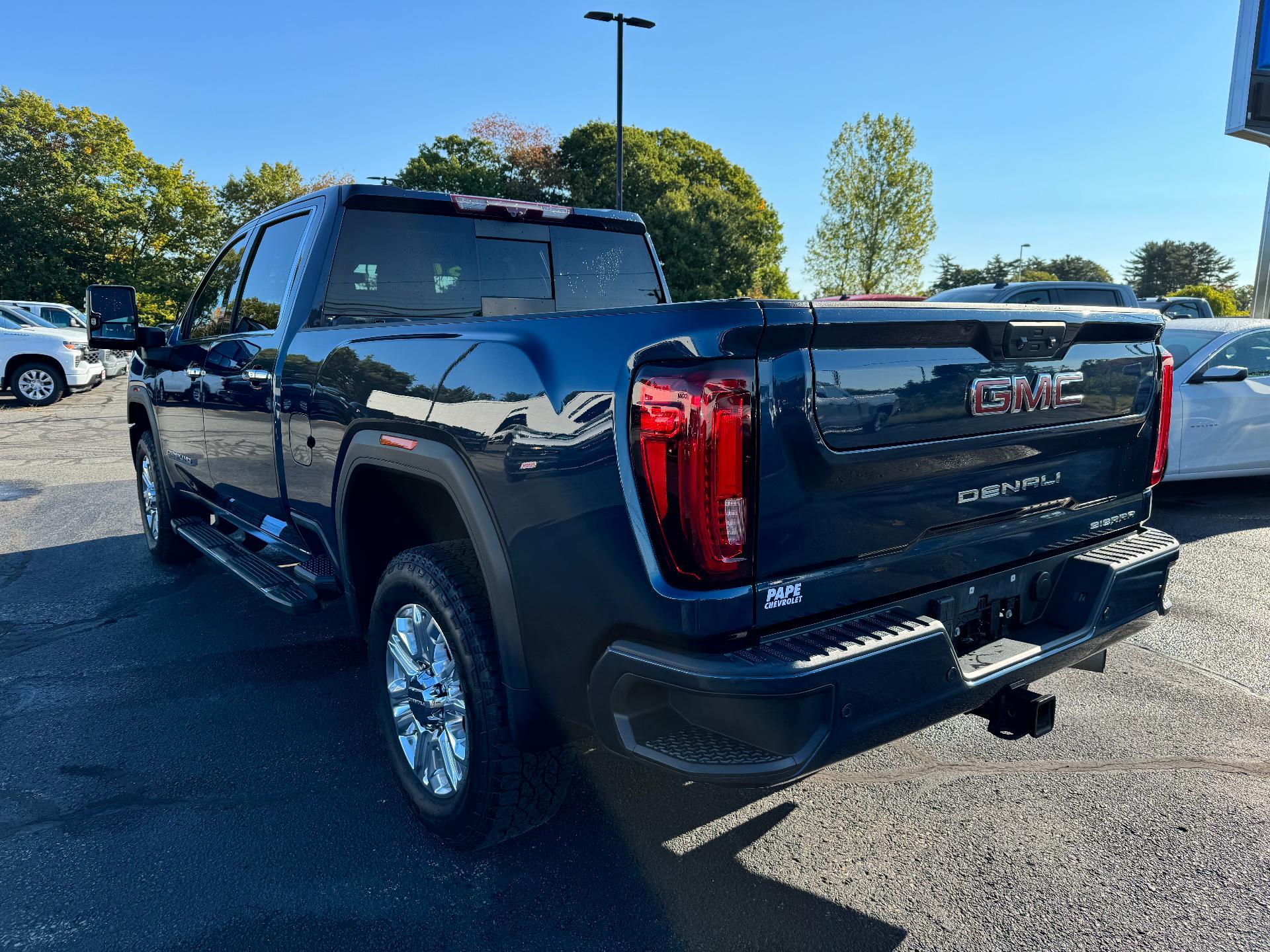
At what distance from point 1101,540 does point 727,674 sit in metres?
1.63

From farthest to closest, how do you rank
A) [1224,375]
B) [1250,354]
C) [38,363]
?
[38,363]
[1250,354]
[1224,375]

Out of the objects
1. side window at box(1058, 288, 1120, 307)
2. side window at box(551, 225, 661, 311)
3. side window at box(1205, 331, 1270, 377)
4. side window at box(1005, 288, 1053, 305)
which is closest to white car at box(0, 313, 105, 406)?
side window at box(551, 225, 661, 311)

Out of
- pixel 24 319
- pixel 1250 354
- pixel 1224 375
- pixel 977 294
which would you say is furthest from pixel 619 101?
pixel 1224 375

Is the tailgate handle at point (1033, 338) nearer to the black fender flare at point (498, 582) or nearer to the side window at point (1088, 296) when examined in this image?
the black fender flare at point (498, 582)

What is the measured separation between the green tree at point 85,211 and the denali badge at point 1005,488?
3882 centimetres

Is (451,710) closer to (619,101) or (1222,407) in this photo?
(1222,407)

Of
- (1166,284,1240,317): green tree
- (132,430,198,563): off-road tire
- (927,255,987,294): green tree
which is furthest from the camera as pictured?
(927,255,987,294): green tree

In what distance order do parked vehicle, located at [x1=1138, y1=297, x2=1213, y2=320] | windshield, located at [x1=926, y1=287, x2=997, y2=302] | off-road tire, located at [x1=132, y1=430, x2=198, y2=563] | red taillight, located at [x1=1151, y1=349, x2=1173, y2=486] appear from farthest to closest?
1. parked vehicle, located at [x1=1138, y1=297, x2=1213, y2=320]
2. windshield, located at [x1=926, y1=287, x2=997, y2=302]
3. off-road tire, located at [x1=132, y1=430, x2=198, y2=563]
4. red taillight, located at [x1=1151, y1=349, x2=1173, y2=486]

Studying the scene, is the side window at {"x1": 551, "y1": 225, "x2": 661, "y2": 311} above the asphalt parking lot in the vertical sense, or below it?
above

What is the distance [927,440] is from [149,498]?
216 inches

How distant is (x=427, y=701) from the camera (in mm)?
2695

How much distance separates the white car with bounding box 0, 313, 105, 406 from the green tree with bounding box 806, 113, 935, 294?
27734 millimetres

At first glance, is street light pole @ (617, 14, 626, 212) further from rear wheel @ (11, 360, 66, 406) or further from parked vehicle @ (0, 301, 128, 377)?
rear wheel @ (11, 360, 66, 406)

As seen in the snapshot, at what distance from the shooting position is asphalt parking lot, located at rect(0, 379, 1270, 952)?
2322 mm
